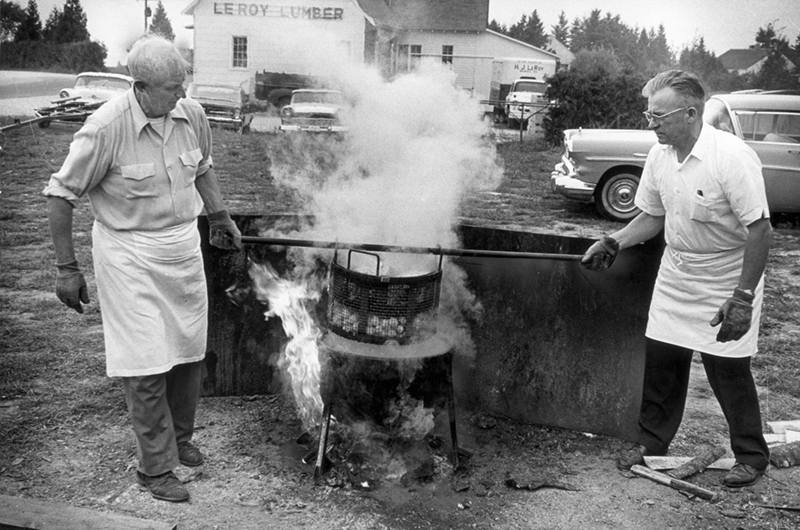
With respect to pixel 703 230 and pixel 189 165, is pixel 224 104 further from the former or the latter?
pixel 703 230

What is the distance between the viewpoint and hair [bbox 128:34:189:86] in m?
3.13

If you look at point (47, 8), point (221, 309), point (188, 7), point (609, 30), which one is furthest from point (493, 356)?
point (609, 30)

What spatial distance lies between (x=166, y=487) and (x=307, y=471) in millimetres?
710

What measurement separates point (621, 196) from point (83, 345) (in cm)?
815

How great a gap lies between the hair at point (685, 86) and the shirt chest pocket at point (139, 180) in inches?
94.8

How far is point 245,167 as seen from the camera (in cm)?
1422

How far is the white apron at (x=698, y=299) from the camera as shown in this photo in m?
3.51

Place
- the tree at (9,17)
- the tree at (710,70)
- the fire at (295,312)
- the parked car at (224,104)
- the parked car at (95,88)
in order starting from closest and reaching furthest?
the fire at (295,312) < the tree at (9,17) < the tree at (710,70) < the parked car at (95,88) < the parked car at (224,104)

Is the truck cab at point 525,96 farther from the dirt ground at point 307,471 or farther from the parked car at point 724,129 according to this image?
the dirt ground at point 307,471

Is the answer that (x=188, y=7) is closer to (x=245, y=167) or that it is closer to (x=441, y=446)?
(x=441, y=446)

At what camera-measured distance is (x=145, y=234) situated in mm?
3275

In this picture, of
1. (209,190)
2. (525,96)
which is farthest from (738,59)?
(209,190)

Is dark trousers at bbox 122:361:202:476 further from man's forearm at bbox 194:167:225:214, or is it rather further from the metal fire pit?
man's forearm at bbox 194:167:225:214

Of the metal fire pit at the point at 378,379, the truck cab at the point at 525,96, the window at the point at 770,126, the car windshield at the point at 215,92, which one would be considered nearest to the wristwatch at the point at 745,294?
the metal fire pit at the point at 378,379
